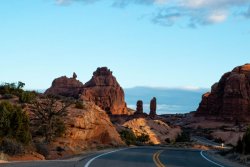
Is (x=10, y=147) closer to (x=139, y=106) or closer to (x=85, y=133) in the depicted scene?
(x=85, y=133)

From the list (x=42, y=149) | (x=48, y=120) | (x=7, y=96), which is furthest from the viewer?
(x=7, y=96)

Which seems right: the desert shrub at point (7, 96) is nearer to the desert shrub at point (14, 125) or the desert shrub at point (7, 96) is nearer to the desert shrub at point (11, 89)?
the desert shrub at point (11, 89)

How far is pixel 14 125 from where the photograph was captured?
1155 inches

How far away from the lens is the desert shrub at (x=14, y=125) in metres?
28.4

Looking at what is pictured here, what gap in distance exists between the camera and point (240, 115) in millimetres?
145875

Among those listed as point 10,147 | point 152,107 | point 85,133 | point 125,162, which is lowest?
point 125,162

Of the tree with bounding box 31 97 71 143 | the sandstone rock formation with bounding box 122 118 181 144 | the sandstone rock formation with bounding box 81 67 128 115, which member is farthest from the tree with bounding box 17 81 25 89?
the sandstone rock formation with bounding box 81 67 128 115

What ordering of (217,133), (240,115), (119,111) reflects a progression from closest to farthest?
(217,133), (240,115), (119,111)

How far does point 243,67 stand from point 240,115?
23.3 m

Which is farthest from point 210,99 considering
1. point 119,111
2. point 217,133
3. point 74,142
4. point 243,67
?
point 74,142

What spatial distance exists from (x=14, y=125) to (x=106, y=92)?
123 m

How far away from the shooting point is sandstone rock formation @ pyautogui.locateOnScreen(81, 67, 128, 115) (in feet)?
494

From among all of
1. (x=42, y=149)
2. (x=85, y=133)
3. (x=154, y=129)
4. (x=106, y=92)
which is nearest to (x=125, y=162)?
(x=42, y=149)

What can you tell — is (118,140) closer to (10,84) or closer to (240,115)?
(10,84)
